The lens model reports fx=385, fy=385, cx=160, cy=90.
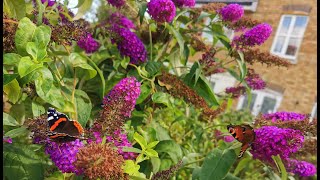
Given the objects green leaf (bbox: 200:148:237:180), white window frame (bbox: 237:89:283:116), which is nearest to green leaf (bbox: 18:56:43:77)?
green leaf (bbox: 200:148:237:180)

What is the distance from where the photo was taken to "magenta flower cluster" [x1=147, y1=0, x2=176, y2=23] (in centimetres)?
94

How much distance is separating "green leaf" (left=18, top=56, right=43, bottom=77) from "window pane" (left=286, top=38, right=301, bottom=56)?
6.58 m

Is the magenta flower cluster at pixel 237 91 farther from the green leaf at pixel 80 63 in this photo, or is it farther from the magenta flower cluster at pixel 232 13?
the green leaf at pixel 80 63

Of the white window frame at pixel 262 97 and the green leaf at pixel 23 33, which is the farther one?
the white window frame at pixel 262 97

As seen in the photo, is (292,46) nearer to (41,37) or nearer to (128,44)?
(128,44)

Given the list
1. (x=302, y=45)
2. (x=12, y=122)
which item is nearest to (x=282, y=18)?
(x=302, y=45)

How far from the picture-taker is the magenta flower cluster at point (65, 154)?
23.4 inches

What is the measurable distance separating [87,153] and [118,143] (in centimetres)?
15

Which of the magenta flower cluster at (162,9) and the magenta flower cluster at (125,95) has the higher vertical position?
the magenta flower cluster at (162,9)

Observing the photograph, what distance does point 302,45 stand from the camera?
6.53m

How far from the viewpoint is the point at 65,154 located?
60 centimetres

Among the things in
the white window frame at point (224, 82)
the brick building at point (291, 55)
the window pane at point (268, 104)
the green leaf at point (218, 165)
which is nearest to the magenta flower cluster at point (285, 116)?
the green leaf at point (218, 165)

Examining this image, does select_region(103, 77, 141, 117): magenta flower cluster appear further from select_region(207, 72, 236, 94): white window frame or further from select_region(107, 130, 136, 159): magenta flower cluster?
select_region(207, 72, 236, 94): white window frame

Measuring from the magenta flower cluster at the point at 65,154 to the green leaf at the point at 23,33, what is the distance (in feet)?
0.69
